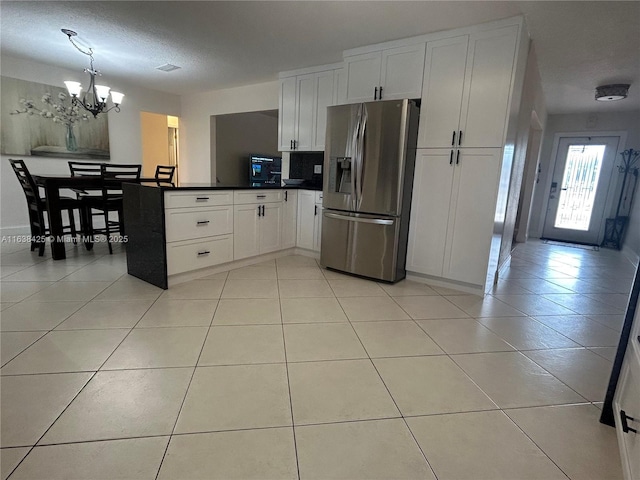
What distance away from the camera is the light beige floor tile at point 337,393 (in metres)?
1.31

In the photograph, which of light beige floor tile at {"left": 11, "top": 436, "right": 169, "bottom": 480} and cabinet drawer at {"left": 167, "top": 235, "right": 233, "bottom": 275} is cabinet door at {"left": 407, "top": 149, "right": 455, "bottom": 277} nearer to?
cabinet drawer at {"left": 167, "top": 235, "right": 233, "bottom": 275}

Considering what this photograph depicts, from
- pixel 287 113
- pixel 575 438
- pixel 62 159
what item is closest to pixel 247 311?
pixel 575 438

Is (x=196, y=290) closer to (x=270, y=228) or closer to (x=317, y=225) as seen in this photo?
(x=270, y=228)

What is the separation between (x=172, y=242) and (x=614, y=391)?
2.92 metres

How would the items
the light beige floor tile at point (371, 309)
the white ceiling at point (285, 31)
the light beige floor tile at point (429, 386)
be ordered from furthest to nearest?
the white ceiling at point (285, 31)
the light beige floor tile at point (371, 309)
the light beige floor tile at point (429, 386)

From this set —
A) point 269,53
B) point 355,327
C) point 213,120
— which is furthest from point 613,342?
point 213,120

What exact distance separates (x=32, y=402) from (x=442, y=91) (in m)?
3.45

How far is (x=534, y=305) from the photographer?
8.77 ft

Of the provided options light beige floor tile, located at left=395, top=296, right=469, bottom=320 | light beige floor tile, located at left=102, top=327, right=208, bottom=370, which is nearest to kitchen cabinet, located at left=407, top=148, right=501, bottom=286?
light beige floor tile, located at left=395, top=296, right=469, bottom=320

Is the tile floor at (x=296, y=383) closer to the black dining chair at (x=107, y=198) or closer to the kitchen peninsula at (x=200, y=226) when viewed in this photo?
the kitchen peninsula at (x=200, y=226)

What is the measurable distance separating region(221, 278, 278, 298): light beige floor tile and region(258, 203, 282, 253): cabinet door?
67 centimetres

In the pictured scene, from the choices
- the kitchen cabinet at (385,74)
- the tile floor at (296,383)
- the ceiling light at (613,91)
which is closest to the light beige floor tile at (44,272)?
the tile floor at (296,383)

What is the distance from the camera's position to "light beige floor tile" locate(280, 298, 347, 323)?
221 cm

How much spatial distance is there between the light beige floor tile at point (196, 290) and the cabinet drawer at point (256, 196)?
85 centimetres
